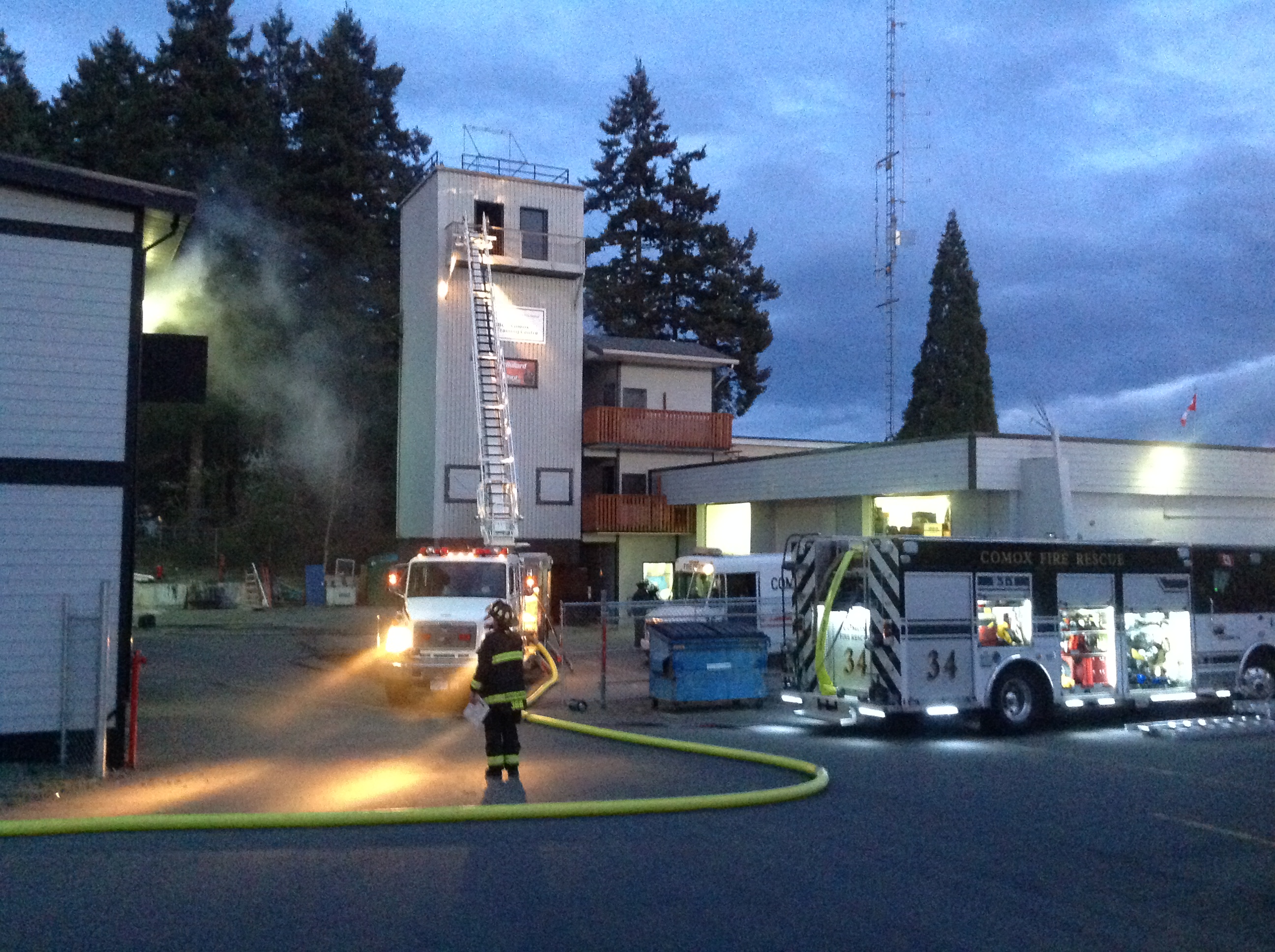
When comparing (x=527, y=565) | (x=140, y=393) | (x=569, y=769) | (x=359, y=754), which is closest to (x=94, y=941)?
(x=569, y=769)

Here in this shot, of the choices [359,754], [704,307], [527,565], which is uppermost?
[704,307]

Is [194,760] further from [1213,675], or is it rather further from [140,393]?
[1213,675]

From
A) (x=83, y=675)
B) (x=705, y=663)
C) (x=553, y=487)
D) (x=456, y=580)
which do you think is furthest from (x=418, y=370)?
(x=83, y=675)

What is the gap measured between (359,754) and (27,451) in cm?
481

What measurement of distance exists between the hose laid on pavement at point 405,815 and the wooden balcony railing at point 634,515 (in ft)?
82.5

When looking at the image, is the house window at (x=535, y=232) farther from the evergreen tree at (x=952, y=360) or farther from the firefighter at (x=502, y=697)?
the firefighter at (x=502, y=697)

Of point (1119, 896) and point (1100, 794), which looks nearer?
point (1119, 896)

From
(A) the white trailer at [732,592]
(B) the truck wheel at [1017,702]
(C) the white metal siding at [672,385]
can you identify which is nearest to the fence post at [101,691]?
(B) the truck wheel at [1017,702]

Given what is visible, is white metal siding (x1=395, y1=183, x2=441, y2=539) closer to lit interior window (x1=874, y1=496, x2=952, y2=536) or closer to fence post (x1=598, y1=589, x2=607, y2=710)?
lit interior window (x1=874, y1=496, x2=952, y2=536)

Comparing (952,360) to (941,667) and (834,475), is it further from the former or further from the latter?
(941,667)

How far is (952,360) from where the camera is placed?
148ft

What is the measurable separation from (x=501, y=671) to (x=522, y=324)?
24.8m

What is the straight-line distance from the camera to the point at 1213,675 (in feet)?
55.8

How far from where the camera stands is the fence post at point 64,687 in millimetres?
11672
